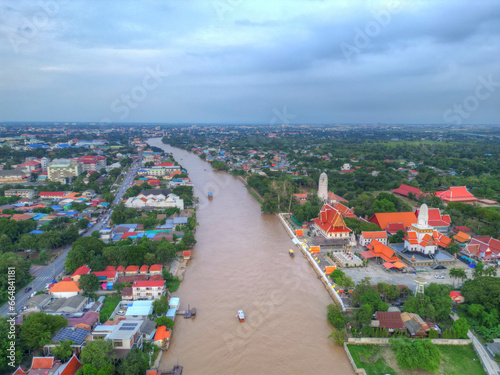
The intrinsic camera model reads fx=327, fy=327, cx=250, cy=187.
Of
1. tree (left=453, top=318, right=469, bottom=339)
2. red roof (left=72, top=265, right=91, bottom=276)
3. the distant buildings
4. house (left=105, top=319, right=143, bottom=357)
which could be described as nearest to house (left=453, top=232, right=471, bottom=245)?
tree (left=453, top=318, right=469, bottom=339)

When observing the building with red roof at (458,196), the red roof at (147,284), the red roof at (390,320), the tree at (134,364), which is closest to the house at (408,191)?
the building with red roof at (458,196)

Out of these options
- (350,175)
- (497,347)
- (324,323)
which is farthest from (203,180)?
(497,347)

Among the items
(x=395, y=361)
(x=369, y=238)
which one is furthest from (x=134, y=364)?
(x=369, y=238)

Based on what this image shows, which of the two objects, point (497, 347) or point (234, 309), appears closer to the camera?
point (497, 347)

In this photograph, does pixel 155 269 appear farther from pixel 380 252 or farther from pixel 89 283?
pixel 380 252

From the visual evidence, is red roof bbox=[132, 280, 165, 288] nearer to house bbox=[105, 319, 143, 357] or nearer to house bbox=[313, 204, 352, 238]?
house bbox=[105, 319, 143, 357]

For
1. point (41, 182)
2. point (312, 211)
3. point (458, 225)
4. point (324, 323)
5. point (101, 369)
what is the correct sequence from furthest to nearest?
point (41, 182) < point (312, 211) < point (458, 225) < point (324, 323) < point (101, 369)

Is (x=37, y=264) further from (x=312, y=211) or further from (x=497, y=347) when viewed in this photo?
(x=497, y=347)
